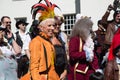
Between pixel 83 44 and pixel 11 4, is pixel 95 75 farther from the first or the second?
pixel 11 4

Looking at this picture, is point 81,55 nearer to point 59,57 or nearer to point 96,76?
point 59,57

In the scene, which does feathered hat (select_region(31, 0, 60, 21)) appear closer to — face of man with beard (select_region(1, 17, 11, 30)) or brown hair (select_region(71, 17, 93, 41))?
brown hair (select_region(71, 17, 93, 41))

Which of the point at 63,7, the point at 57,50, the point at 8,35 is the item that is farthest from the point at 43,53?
the point at 63,7

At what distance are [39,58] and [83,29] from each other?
87.5 inches

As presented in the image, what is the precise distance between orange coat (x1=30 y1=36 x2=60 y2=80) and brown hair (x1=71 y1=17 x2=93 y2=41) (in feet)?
6.03

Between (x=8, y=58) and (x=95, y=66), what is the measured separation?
1617mm

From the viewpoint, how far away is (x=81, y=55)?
31.1 ft

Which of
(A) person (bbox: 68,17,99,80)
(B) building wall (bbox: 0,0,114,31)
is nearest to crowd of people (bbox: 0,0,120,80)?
(A) person (bbox: 68,17,99,80)

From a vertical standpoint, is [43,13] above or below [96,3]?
above

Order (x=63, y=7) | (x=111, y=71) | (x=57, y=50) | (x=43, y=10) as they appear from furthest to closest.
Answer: (x=63, y=7) < (x=57, y=50) < (x=43, y=10) < (x=111, y=71)

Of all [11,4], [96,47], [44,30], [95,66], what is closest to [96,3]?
[11,4]

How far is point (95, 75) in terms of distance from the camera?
346 inches

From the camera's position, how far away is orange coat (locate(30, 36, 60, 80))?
24.9ft

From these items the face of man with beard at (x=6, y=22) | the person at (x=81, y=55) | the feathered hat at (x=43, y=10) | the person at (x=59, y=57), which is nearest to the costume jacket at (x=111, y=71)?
the feathered hat at (x=43, y=10)
